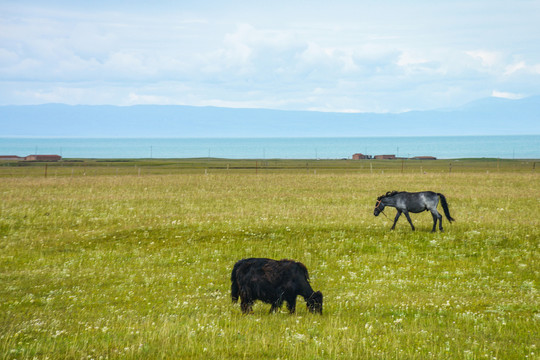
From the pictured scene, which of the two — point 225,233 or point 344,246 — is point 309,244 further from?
point 225,233

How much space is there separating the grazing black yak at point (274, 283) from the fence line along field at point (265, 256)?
0.64 metres

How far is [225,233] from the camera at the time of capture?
3019cm

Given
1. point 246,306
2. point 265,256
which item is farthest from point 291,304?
point 265,256

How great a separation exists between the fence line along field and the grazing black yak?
2.09ft

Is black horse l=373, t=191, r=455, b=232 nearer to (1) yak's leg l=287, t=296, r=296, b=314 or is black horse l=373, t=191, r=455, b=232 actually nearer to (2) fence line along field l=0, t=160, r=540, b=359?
(2) fence line along field l=0, t=160, r=540, b=359

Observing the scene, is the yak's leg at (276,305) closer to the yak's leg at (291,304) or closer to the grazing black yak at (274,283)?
the grazing black yak at (274,283)

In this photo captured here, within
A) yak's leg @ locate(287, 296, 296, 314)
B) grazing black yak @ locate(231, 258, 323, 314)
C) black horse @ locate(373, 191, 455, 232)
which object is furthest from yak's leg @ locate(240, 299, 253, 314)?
black horse @ locate(373, 191, 455, 232)

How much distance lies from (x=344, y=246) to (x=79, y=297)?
13869 millimetres

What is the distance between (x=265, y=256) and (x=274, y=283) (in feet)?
38.9

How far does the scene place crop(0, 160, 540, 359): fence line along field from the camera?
399 inches

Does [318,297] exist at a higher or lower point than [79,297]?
higher

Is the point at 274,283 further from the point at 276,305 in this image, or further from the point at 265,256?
the point at 265,256

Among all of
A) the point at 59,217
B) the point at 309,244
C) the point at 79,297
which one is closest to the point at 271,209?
the point at 309,244

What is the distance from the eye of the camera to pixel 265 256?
24.4 meters
